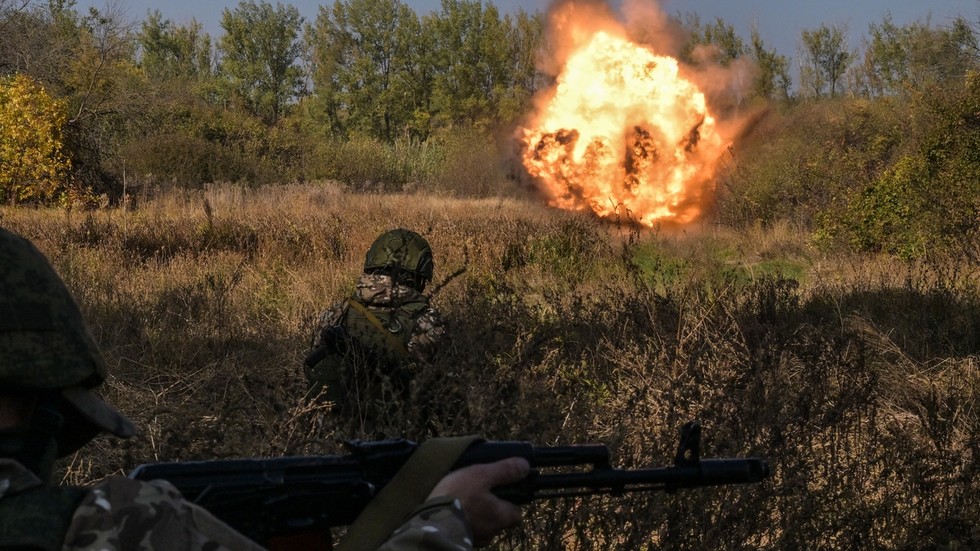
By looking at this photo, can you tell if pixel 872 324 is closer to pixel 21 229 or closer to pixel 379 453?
pixel 379 453

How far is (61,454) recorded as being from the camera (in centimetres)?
161

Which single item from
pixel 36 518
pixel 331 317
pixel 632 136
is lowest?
pixel 331 317

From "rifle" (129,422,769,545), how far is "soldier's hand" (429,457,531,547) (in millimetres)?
34

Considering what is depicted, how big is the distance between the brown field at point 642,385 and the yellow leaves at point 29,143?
9213mm

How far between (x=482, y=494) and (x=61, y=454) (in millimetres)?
727

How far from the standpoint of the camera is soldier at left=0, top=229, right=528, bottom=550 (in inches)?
53.9

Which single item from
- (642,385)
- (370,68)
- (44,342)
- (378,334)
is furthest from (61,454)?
(370,68)

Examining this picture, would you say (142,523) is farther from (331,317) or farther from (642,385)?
(642,385)

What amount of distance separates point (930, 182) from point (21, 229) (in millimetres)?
11976

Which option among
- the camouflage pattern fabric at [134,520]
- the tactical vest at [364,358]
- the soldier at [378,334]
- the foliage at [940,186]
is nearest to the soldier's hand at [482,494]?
the camouflage pattern fabric at [134,520]

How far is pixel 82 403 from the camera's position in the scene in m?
1.56

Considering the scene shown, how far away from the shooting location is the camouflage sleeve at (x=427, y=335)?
4.77 metres

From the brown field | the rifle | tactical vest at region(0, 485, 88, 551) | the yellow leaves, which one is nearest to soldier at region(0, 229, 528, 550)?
tactical vest at region(0, 485, 88, 551)

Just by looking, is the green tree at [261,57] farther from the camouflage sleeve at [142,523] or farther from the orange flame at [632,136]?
the camouflage sleeve at [142,523]
